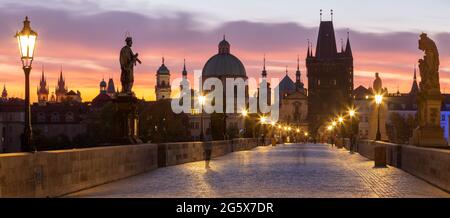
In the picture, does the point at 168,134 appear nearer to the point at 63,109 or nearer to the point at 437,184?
the point at 63,109

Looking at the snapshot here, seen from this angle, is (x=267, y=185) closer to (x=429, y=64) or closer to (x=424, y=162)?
(x=424, y=162)

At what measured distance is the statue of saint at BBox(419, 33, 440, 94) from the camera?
35.6 meters

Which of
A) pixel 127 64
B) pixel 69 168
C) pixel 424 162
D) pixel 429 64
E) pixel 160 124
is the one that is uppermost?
pixel 429 64

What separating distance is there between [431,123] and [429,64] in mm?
2573

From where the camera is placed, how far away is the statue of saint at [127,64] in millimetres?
30172

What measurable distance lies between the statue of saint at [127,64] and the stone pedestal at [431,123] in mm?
12789

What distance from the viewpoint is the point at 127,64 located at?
30188 millimetres

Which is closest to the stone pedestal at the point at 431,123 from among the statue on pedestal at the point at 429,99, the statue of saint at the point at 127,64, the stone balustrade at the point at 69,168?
the statue on pedestal at the point at 429,99

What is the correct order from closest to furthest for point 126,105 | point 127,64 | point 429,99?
point 126,105, point 127,64, point 429,99

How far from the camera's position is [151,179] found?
81.5 feet

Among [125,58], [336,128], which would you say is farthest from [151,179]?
[336,128]

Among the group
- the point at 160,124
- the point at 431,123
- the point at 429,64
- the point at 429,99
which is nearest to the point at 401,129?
the point at 160,124

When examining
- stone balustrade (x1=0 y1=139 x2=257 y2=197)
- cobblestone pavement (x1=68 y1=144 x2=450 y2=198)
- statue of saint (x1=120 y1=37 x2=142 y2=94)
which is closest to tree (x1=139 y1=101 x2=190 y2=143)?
statue of saint (x1=120 y1=37 x2=142 y2=94)

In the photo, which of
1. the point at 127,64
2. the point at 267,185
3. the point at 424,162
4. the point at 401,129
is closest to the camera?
the point at 267,185
